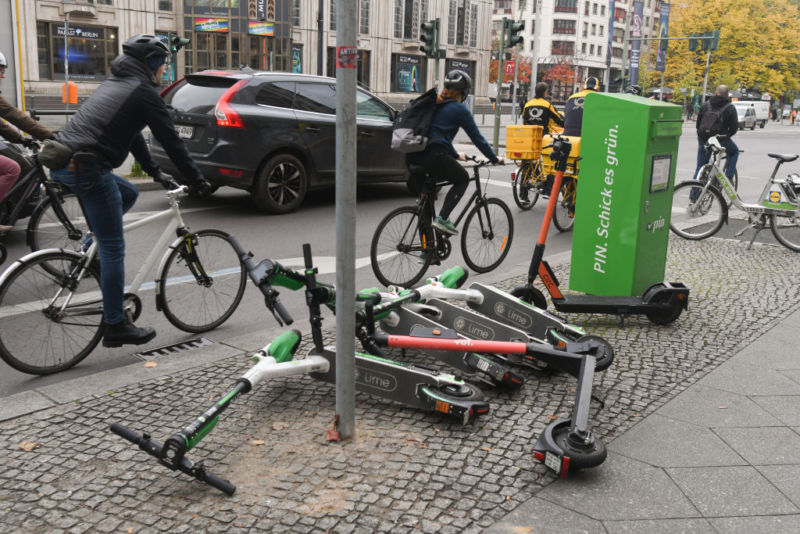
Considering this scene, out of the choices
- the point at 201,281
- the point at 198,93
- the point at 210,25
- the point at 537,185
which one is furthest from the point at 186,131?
the point at 210,25

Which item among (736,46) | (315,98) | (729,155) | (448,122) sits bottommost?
(729,155)

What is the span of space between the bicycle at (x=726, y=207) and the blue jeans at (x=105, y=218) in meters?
6.06

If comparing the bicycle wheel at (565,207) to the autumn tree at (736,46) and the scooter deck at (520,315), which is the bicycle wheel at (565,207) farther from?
the autumn tree at (736,46)

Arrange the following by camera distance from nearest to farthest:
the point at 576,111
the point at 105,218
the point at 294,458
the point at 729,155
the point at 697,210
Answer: the point at 294,458 < the point at 105,218 < the point at 697,210 < the point at 576,111 < the point at 729,155

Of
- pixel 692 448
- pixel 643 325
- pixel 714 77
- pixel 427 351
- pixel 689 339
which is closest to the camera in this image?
pixel 692 448

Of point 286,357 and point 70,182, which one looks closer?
point 286,357

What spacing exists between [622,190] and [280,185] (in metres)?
5.28

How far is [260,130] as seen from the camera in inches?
371

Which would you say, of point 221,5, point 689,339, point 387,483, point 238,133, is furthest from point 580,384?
point 221,5

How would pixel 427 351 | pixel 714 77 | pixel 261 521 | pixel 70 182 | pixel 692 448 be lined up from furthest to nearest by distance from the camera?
pixel 714 77, pixel 427 351, pixel 70 182, pixel 692 448, pixel 261 521

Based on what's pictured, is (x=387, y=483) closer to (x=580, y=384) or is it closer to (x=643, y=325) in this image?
(x=580, y=384)

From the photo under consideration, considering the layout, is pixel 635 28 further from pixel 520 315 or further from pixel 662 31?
pixel 520 315

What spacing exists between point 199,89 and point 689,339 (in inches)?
269

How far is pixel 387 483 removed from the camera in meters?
3.18
